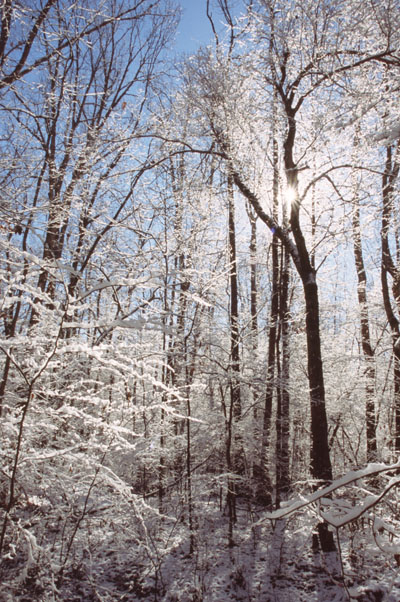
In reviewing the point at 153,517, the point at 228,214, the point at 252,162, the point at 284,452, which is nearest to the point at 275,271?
the point at 228,214

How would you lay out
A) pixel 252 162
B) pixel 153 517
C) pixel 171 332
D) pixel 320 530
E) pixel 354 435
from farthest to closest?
pixel 354 435 → pixel 252 162 → pixel 153 517 → pixel 320 530 → pixel 171 332

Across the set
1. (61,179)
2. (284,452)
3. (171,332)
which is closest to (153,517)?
(284,452)

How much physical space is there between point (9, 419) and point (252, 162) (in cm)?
660

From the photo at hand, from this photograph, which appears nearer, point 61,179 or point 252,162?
point 61,179

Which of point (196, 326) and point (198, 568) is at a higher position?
point (196, 326)

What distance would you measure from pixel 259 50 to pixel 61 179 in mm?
4220

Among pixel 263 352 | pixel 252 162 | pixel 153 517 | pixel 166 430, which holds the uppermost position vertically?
pixel 252 162

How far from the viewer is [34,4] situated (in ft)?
12.6

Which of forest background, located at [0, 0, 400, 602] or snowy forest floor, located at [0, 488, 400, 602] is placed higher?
forest background, located at [0, 0, 400, 602]

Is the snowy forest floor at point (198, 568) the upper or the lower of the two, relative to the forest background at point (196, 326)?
lower

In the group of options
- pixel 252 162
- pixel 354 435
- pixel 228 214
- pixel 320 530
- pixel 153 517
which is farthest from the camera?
pixel 354 435

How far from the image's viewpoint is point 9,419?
8.18 ft

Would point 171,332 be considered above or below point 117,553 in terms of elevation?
above

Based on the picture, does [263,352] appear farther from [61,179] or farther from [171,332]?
[171,332]
